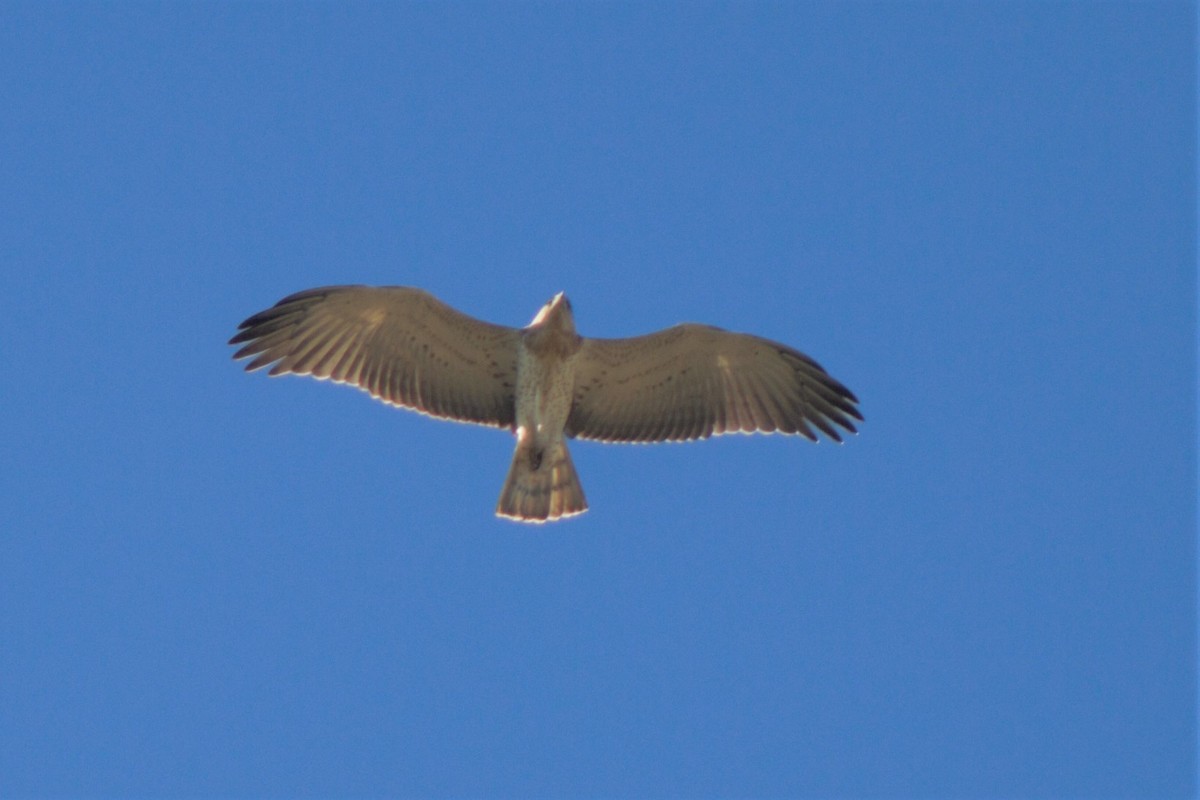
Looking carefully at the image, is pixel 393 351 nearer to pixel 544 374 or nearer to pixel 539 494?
pixel 544 374

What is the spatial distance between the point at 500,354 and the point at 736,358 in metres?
2.19

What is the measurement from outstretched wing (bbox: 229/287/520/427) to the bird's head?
380 millimetres

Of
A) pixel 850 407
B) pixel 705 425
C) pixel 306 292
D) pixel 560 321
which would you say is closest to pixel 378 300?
pixel 306 292

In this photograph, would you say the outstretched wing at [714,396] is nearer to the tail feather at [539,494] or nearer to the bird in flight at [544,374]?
the bird in flight at [544,374]

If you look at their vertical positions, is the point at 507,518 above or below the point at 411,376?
below

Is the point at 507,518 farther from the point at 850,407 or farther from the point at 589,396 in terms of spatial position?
the point at 850,407

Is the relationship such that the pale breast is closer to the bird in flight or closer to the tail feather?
the bird in flight

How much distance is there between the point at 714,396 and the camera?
14891mm

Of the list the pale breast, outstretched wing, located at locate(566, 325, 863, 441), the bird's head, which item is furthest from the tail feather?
the bird's head

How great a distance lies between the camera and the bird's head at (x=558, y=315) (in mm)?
14078

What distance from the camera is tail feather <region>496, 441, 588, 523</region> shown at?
1416cm

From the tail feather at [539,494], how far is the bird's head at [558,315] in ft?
4.10

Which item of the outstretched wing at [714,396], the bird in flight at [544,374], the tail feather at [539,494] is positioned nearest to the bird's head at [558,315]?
the bird in flight at [544,374]

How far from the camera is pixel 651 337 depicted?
47.2ft
